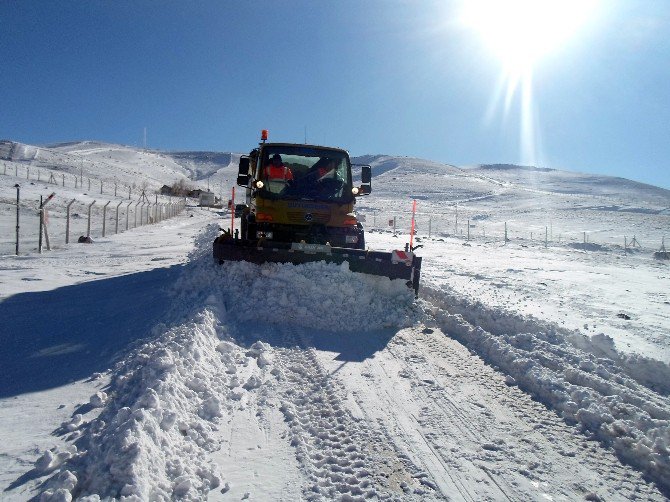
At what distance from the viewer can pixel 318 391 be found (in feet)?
15.1

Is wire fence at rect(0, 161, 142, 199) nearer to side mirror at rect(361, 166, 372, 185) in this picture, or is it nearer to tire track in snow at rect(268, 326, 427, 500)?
side mirror at rect(361, 166, 372, 185)

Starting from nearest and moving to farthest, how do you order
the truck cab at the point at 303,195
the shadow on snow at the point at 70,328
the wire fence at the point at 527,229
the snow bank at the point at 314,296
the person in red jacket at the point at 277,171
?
the shadow on snow at the point at 70,328, the snow bank at the point at 314,296, the truck cab at the point at 303,195, the person in red jacket at the point at 277,171, the wire fence at the point at 527,229

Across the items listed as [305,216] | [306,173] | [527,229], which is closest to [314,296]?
[305,216]

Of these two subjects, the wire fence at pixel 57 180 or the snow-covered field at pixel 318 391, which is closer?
the snow-covered field at pixel 318 391

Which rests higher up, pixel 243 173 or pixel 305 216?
pixel 243 173

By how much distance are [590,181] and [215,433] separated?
5544 inches

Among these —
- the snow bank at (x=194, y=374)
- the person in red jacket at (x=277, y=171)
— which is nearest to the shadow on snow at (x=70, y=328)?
the snow bank at (x=194, y=374)

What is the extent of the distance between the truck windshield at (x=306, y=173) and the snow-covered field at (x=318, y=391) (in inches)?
73.8

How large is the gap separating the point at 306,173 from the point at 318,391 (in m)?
5.59

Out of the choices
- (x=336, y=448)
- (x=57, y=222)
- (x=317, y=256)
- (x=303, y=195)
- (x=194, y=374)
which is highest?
(x=303, y=195)

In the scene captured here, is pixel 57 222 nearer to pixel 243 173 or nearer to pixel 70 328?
pixel 243 173

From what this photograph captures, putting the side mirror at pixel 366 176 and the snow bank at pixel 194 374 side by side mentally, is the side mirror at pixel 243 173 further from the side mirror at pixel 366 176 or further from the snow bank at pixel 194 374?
the side mirror at pixel 366 176

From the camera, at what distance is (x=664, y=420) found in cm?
419

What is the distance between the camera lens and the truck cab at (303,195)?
888 cm
